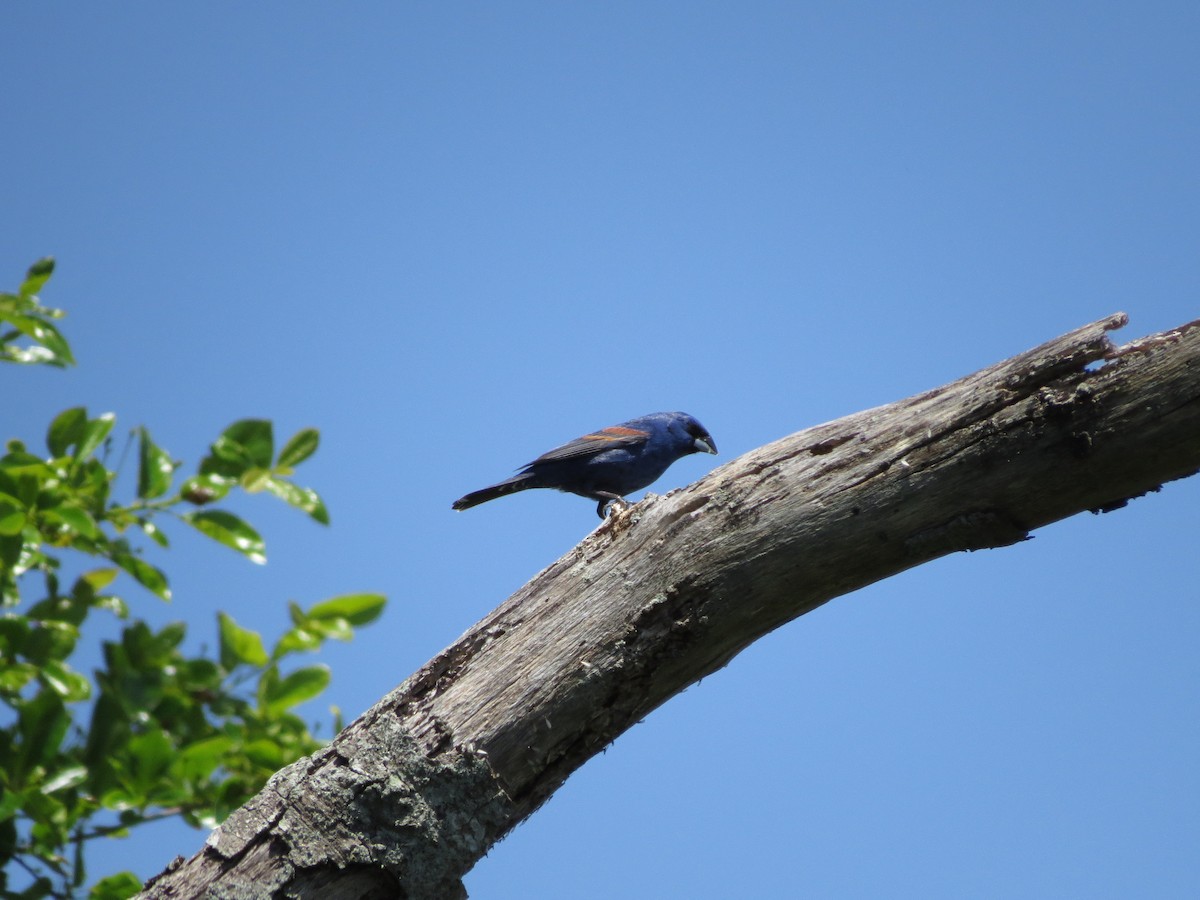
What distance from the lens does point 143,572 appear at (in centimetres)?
425

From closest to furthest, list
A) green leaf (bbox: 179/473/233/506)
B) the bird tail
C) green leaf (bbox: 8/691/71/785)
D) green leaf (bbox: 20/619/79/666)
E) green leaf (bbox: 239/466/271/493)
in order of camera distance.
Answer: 1. green leaf (bbox: 8/691/71/785)
2. green leaf (bbox: 20/619/79/666)
3. green leaf (bbox: 179/473/233/506)
4. green leaf (bbox: 239/466/271/493)
5. the bird tail

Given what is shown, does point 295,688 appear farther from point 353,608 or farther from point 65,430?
point 65,430

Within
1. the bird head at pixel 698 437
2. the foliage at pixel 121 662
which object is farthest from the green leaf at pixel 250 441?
the bird head at pixel 698 437

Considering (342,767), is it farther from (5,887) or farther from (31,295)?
(31,295)

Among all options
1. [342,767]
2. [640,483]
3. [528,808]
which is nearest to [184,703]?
[342,767]

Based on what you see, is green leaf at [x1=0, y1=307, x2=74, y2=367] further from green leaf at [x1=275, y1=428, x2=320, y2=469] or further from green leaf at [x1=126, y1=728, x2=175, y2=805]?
green leaf at [x1=126, y1=728, x2=175, y2=805]

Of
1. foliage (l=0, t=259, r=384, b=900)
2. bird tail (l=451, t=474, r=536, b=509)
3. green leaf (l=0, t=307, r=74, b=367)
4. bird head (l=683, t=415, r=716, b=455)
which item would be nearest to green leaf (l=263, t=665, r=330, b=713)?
foliage (l=0, t=259, r=384, b=900)

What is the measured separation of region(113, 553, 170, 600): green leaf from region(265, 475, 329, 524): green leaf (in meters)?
0.61

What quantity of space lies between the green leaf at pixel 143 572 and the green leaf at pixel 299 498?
1.99 feet

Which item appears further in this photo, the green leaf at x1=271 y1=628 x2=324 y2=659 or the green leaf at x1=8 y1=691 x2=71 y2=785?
the green leaf at x1=271 y1=628 x2=324 y2=659

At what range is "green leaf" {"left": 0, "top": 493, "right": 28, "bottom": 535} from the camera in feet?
12.8

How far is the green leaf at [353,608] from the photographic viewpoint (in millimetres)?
4578

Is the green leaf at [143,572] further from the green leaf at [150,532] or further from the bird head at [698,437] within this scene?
the bird head at [698,437]

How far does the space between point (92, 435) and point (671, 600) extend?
9.42 ft
